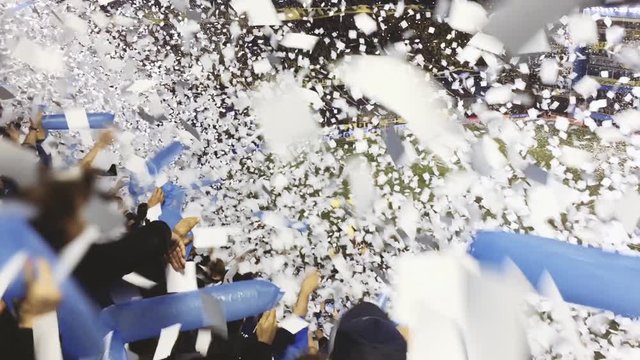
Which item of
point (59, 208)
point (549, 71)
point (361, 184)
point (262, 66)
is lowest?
point (361, 184)

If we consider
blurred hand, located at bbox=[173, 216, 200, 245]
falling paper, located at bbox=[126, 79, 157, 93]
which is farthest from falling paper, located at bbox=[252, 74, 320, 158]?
blurred hand, located at bbox=[173, 216, 200, 245]

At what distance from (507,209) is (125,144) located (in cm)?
191

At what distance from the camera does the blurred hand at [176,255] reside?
1.16 metres

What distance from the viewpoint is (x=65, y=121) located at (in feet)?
6.73

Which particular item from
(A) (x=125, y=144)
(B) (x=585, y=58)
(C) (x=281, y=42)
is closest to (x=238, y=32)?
(C) (x=281, y=42)

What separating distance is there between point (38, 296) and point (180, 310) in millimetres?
319

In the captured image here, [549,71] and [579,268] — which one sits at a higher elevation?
[579,268]

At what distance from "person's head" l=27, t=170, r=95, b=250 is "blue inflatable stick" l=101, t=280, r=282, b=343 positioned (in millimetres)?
175

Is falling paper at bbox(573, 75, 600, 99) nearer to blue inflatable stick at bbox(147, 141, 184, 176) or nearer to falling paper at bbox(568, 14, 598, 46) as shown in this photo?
falling paper at bbox(568, 14, 598, 46)

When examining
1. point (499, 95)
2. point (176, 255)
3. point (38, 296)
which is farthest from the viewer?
point (499, 95)

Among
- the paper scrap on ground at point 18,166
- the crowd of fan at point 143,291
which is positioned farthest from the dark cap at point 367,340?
the paper scrap on ground at point 18,166

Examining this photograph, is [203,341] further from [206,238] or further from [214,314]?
[206,238]

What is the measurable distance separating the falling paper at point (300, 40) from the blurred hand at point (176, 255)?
3470 millimetres

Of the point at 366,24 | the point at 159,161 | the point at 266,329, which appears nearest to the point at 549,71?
the point at 366,24
